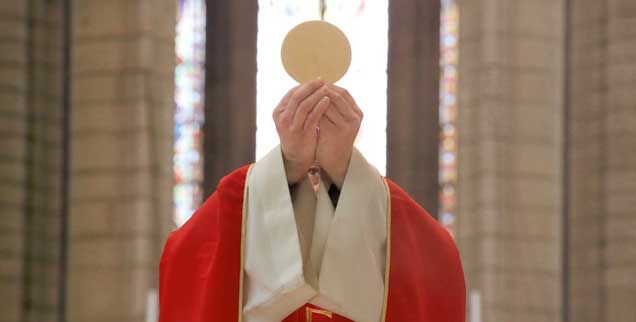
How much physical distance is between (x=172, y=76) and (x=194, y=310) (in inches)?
156

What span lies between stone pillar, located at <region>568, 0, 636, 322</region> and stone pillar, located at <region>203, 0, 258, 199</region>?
183 centimetres

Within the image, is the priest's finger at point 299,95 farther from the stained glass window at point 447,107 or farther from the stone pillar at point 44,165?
the stained glass window at point 447,107

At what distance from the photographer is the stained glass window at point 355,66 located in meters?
7.04

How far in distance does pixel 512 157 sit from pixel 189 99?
1.96 metres

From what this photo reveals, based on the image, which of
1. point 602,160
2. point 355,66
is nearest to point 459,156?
point 602,160

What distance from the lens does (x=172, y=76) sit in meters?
6.48

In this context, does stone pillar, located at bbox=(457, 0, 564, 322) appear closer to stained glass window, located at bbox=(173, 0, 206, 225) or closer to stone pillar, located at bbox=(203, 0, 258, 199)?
stone pillar, located at bbox=(203, 0, 258, 199)

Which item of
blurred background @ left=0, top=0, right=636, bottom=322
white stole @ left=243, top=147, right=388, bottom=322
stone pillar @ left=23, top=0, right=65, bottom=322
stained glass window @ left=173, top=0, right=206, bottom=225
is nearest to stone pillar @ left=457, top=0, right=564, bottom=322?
blurred background @ left=0, top=0, right=636, bottom=322

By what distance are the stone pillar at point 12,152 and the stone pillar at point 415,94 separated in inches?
81.0

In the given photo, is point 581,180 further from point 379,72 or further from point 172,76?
point 172,76

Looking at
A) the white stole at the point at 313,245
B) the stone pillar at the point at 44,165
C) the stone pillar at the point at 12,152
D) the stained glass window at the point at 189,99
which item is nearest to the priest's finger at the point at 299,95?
the white stole at the point at 313,245

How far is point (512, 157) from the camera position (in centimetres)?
638

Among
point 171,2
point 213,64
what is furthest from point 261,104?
point 171,2

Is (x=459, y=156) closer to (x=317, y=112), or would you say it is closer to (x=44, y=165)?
(x=44, y=165)
